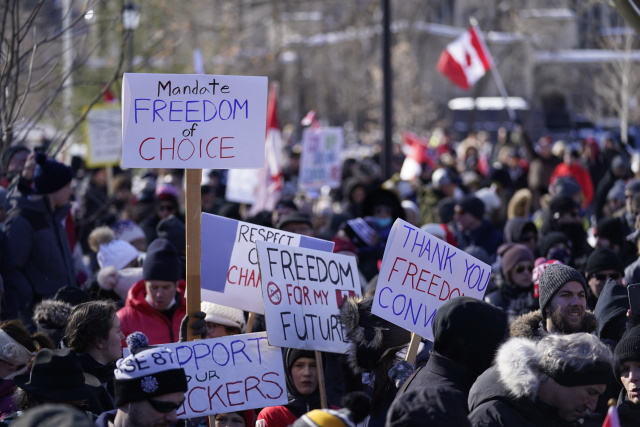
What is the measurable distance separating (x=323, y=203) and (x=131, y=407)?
8374 millimetres

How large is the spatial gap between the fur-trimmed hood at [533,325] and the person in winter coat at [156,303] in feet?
7.20

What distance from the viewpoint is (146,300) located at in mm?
6129

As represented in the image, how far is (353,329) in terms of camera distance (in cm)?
474

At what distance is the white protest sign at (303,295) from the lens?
486cm

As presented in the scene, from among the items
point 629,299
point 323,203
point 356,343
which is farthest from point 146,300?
point 323,203

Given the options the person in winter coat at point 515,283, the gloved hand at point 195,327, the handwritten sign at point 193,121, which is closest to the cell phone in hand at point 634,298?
the person in winter coat at point 515,283

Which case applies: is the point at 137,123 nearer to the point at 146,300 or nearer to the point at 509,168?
the point at 146,300

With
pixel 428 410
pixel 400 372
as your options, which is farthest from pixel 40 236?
pixel 428 410

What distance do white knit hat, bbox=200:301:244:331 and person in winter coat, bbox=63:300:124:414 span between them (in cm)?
90

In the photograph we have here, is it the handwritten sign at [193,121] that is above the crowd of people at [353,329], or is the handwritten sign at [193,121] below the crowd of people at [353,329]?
above

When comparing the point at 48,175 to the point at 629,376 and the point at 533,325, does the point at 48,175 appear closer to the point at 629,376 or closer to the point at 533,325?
the point at 533,325

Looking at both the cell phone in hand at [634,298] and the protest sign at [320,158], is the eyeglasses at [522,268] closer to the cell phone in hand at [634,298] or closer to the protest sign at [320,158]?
the cell phone in hand at [634,298]

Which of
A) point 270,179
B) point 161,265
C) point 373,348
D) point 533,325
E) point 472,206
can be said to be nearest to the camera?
point 373,348

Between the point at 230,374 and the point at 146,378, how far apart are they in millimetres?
1128
